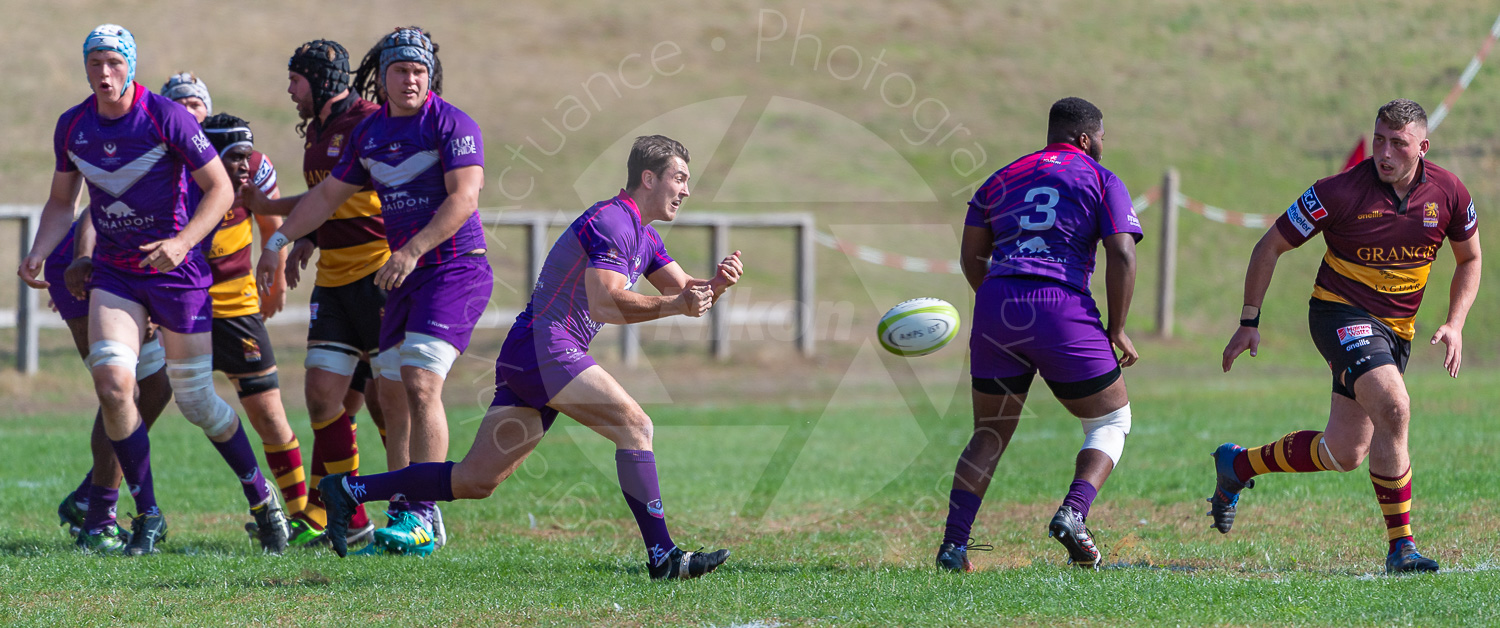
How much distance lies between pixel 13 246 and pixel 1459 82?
29.6 meters

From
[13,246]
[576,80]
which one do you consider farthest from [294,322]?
[576,80]

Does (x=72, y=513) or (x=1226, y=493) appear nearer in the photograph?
(x=1226, y=493)

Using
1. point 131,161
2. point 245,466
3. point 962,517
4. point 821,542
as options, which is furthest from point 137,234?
point 962,517

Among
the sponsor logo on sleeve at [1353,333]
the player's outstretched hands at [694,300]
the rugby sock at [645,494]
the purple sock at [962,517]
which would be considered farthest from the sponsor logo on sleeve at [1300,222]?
the rugby sock at [645,494]

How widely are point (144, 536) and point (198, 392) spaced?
2.43ft

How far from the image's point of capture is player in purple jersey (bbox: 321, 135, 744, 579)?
5.29m

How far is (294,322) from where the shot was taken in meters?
16.2

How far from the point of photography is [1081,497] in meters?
5.51

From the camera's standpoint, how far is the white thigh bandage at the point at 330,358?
6.71m

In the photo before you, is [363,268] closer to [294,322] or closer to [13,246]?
[294,322]

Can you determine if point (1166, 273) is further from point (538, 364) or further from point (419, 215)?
point (538, 364)

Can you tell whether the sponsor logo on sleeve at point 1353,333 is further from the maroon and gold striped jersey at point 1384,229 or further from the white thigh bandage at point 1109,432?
the white thigh bandage at point 1109,432

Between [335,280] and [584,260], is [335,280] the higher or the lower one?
the lower one

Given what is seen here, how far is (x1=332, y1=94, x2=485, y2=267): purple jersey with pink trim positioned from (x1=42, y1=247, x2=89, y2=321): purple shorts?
1.62 metres
